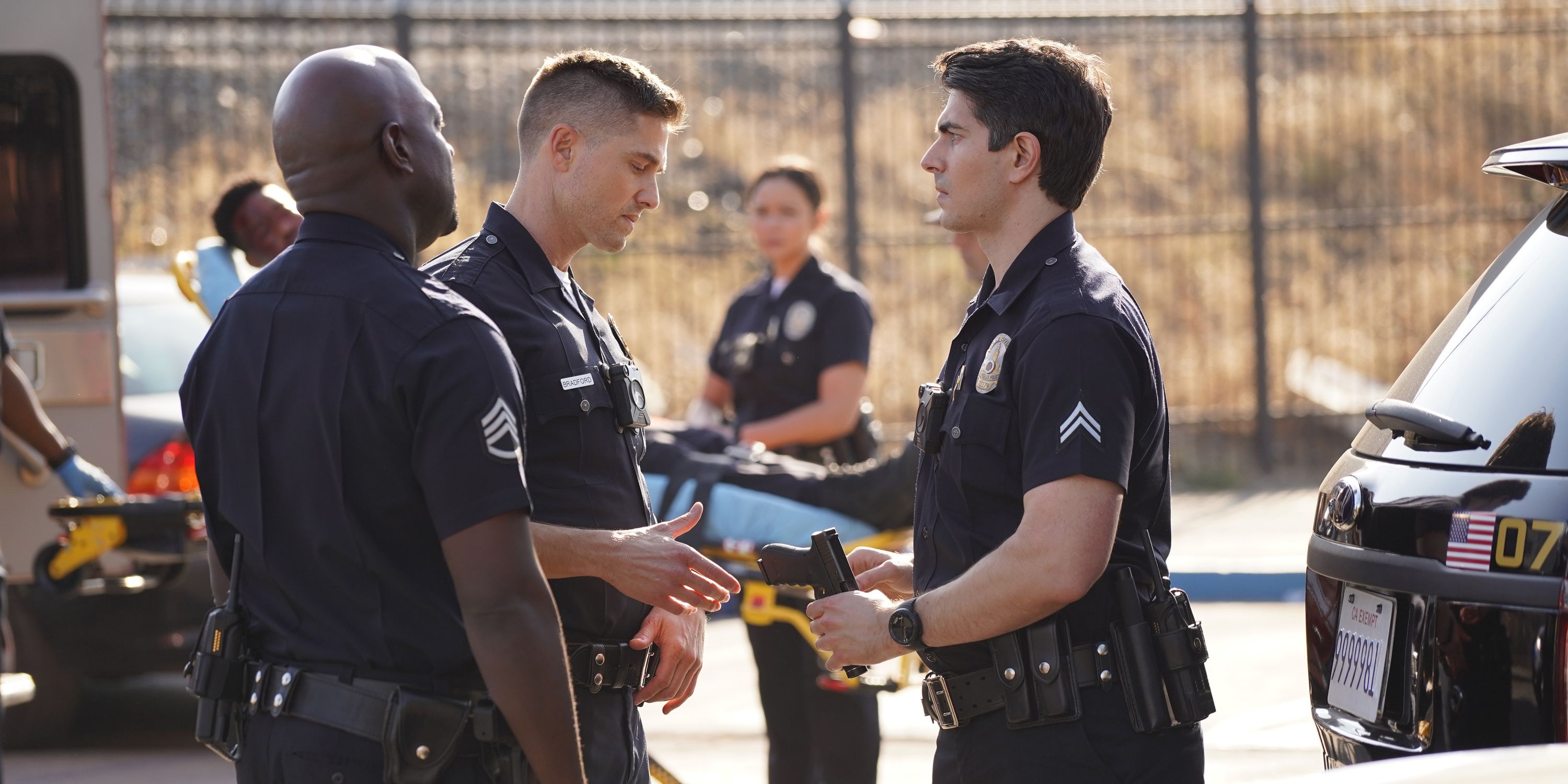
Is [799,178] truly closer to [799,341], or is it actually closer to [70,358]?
[799,341]

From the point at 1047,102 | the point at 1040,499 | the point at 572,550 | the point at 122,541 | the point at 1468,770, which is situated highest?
the point at 1047,102

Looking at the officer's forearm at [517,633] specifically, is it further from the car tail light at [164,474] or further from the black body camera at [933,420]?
the car tail light at [164,474]

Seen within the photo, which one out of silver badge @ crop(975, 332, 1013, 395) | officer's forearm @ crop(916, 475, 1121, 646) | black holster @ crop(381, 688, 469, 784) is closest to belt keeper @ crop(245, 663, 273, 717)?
Answer: black holster @ crop(381, 688, 469, 784)

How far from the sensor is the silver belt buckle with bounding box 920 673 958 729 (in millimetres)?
2686

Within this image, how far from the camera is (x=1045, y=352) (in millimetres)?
2535

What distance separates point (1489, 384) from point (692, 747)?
3916 mm

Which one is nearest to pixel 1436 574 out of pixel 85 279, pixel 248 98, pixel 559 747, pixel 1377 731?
pixel 1377 731

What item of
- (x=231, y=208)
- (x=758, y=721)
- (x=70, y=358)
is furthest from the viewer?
(x=758, y=721)

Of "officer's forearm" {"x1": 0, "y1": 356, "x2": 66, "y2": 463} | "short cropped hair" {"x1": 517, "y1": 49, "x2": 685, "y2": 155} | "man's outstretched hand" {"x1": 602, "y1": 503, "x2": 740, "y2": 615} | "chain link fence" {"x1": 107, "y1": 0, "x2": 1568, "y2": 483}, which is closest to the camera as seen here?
"man's outstretched hand" {"x1": 602, "y1": 503, "x2": 740, "y2": 615}

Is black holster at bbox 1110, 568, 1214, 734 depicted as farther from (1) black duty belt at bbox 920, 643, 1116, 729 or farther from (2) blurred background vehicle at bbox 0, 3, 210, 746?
(2) blurred background vehicle at bbox 0, 3, 210, 746

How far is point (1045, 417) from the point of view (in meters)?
2.50

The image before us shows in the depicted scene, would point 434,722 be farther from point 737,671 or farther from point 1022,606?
point 737,671

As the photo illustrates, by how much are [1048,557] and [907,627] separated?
303mm

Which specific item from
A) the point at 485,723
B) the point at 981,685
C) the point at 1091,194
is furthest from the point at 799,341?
the point at 1091,194
